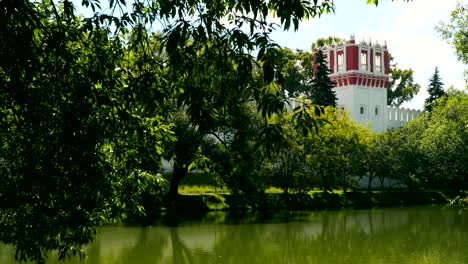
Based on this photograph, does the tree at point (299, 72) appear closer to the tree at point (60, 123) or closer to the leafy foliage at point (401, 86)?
the leafy foliage at point (401, 86)

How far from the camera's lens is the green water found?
13.4 meters

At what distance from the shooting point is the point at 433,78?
44000 millimetres

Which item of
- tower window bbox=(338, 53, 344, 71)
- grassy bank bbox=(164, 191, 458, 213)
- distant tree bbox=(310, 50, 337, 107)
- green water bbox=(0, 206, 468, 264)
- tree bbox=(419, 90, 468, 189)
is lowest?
green water bbox=(0, 206, 468, 264)

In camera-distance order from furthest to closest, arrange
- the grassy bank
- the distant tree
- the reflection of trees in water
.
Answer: the distant tree
the grassy bank
the reflection of trees in water

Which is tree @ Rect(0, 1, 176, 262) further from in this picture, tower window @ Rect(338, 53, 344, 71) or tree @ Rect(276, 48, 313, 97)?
tree @ Rect(276, 48, 313, 97)

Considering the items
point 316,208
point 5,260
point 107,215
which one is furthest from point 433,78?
point 107,215

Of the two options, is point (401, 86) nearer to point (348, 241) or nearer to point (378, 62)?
point (378, 62)

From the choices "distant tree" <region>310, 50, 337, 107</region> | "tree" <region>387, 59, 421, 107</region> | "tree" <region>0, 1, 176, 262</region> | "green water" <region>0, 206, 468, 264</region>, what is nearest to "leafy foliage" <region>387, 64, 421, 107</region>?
"tree" <region>387, 59, 421, 107</region>

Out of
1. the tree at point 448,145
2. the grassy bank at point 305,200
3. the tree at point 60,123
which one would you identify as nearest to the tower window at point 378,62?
the tree at point 448,145

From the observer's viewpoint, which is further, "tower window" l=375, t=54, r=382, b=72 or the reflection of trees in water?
"tower window" l=375, t=54, r=382, b=72

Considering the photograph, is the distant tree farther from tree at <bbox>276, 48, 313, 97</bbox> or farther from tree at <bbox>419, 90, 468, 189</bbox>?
tree at <bbox>276, 48, 313, 97</bbox>

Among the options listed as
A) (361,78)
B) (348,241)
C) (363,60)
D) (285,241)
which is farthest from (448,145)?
(285,241)

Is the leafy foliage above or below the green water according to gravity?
above

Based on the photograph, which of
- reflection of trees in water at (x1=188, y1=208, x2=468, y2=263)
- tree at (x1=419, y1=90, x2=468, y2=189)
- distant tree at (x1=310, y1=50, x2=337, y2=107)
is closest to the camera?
reflection of trees in water at (x1=188, y1=208, x2=468, y2=263)
